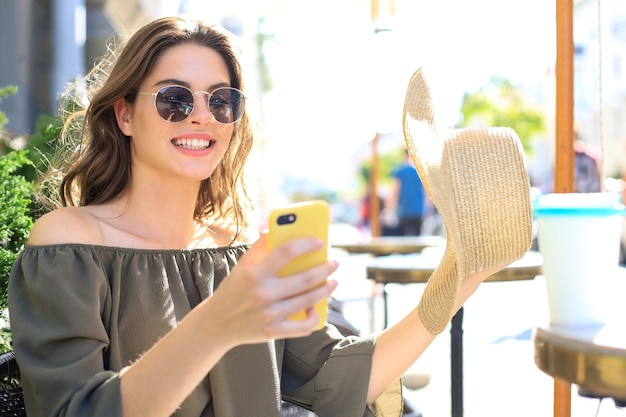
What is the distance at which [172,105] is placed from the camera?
4.94 ft

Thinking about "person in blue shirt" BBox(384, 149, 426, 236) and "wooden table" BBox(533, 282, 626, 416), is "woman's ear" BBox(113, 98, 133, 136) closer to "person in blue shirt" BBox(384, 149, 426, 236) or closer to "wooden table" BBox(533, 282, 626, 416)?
"wooden table" BBox(533, 282, 626, 416)

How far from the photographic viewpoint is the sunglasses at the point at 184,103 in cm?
151

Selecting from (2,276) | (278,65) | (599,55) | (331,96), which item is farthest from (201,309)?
(278,65)

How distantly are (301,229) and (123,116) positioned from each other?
2.86ft

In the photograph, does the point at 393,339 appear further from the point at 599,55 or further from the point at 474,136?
the point at 599,55

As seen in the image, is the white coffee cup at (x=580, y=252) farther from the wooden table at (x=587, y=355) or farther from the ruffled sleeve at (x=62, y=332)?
the ruffled sleeve at (x=62, y=332)

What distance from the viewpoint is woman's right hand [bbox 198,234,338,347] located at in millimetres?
850

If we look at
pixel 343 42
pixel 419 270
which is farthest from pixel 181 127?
pixel 343 42

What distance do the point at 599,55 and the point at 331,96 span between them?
13375 millimetres

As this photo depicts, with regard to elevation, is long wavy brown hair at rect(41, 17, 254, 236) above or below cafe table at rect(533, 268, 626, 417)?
above

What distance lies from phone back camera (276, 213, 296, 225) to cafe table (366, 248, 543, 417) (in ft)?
4.45

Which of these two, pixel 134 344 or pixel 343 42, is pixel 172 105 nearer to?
pixel 134 344

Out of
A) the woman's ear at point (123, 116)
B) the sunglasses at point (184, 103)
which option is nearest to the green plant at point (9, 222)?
the woman's ear at point (123, 116)

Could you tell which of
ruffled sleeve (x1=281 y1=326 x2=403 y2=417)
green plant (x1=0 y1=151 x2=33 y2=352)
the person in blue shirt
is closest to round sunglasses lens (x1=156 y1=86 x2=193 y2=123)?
green plant (x1=0 y1=151 x2=33 y2=352)
